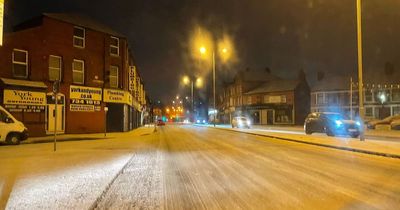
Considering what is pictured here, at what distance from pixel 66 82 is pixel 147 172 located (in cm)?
2309

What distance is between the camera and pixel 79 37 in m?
34.7

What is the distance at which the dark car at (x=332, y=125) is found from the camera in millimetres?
27125

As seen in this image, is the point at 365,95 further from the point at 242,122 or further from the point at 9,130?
the point at 9,130

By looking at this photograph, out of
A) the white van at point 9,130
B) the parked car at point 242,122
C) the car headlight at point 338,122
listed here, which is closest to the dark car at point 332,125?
the car headlight at point 338,122

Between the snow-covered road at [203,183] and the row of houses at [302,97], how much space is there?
1990 inches

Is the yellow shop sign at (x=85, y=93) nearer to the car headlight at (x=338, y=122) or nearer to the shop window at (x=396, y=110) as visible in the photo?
the car headlight at (x=338, y=122)

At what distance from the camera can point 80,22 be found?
35344 millimetres

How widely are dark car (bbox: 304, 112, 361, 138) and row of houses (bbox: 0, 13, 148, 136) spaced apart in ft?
52.1

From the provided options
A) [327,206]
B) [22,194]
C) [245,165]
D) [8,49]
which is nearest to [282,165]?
[245,165]

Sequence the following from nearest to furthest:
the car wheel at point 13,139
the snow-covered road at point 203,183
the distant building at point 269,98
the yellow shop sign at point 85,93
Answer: the snow-covered road at point 203,183 → the car wheel at point 13,139 → the yellow shop sign at point 85,93 → the distant building at point 269,98

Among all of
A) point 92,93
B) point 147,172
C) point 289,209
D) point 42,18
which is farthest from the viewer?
point 92,93

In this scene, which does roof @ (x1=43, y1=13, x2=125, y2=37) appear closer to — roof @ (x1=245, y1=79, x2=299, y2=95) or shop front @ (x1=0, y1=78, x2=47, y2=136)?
shop front @ (x1=0, y1=78, x2=47, y2=136)

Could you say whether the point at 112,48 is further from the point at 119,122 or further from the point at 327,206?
the point at 327,206

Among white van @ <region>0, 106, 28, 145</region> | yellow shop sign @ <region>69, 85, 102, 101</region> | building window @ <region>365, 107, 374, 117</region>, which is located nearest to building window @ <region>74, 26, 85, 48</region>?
yellow shop sign @ <region>69, 85, 102, 101</region>
